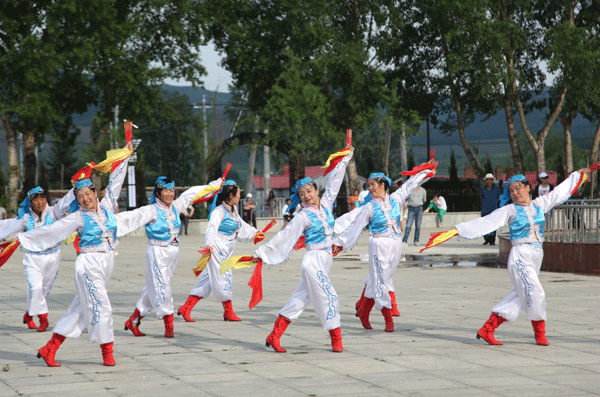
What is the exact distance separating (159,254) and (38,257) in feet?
4.97

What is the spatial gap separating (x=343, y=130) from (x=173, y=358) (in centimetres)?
2614

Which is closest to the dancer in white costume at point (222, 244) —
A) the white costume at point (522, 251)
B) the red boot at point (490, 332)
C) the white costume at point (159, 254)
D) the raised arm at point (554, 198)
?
the white costume at point (159, 254)

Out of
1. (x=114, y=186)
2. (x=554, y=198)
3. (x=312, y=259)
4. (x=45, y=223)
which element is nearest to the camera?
(x=312, y=259)

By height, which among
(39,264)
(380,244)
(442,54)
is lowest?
(39,264)

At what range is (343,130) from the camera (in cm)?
3219

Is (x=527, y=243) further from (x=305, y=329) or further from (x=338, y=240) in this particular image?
(x=305, y=329)

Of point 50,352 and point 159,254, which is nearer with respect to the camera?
point 50,352

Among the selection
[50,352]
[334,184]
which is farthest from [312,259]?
[50,352]

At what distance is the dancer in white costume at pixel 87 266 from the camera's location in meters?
6.35

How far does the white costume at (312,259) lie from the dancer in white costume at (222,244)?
1.56 meters

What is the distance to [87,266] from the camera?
6.42 m

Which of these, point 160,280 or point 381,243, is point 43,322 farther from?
point 381,243

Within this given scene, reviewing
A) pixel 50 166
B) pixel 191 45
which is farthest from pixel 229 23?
pixel 50 166

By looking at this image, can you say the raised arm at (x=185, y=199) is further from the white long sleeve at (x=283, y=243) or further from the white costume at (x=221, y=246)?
the white long sleeve at (x=283, y=243)
